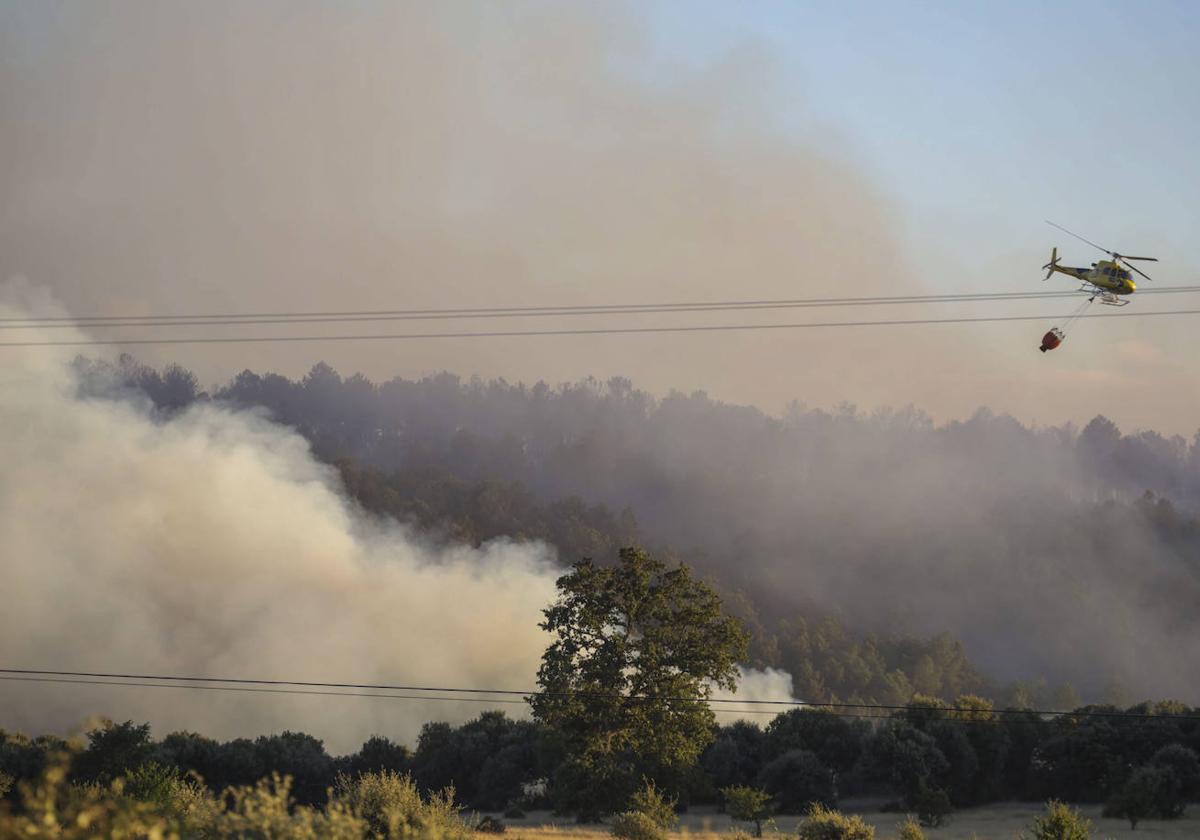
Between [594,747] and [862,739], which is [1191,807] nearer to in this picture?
[862,739]

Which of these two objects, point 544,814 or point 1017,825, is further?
point 544,814

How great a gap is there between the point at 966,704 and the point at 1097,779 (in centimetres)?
2038

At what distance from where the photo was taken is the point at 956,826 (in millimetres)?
88375

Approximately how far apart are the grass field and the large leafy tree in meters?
3.74

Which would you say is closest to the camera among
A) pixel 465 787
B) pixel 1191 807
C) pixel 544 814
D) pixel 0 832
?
pixel 0 832

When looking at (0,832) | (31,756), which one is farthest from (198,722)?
(0,832)

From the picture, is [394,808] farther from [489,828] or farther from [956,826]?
[956,826]

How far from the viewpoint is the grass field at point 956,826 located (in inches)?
2736

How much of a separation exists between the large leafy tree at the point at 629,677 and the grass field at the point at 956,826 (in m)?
3.74

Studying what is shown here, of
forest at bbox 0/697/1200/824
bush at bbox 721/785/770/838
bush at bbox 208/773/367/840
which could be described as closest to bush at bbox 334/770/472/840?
bush at bbox 208/773/367/840

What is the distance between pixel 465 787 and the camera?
111062 mm

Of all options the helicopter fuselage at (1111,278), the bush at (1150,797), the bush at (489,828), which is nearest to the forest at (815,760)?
the bush at (1150,797)

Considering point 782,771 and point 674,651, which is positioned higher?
point 674,651

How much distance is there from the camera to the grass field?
6950 centimetres
